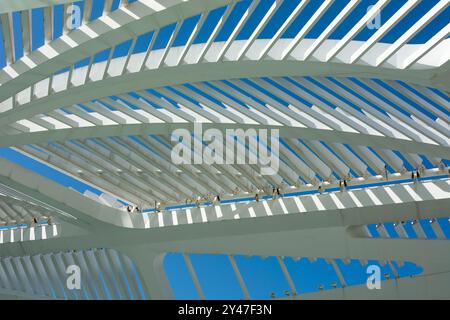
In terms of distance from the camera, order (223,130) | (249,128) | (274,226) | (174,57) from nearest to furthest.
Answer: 1. (174,57)
2. (249,128)
3. (223,130)
4. (274,226)

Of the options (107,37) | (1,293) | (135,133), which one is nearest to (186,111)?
(135,133)

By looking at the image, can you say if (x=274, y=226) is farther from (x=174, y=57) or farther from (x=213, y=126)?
(x=174, y=57)

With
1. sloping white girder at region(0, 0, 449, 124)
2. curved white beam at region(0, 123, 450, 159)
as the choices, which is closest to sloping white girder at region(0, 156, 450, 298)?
curved white beam at region(0, 123, 450, 159)

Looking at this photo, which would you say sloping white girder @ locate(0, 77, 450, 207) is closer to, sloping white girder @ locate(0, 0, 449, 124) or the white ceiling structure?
the white ceiling structure

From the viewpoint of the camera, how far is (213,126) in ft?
44.4

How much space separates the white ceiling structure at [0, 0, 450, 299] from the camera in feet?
31.6

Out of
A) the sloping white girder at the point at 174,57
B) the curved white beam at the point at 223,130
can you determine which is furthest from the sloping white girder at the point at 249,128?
the sloping white girder at the point at 174,57

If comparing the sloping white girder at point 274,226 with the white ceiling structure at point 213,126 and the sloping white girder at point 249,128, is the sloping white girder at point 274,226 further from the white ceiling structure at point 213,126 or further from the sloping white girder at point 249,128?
the sloping white girder at point 249,128

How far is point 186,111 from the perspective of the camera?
13820mm

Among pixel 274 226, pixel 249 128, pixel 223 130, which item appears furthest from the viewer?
pixel 274 226

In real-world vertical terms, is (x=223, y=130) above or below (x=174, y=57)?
below

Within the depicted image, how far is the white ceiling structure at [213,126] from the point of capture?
380 inches

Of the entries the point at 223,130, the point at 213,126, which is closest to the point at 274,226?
the point at 223,130

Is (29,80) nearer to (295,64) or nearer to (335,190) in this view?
(295,64)
